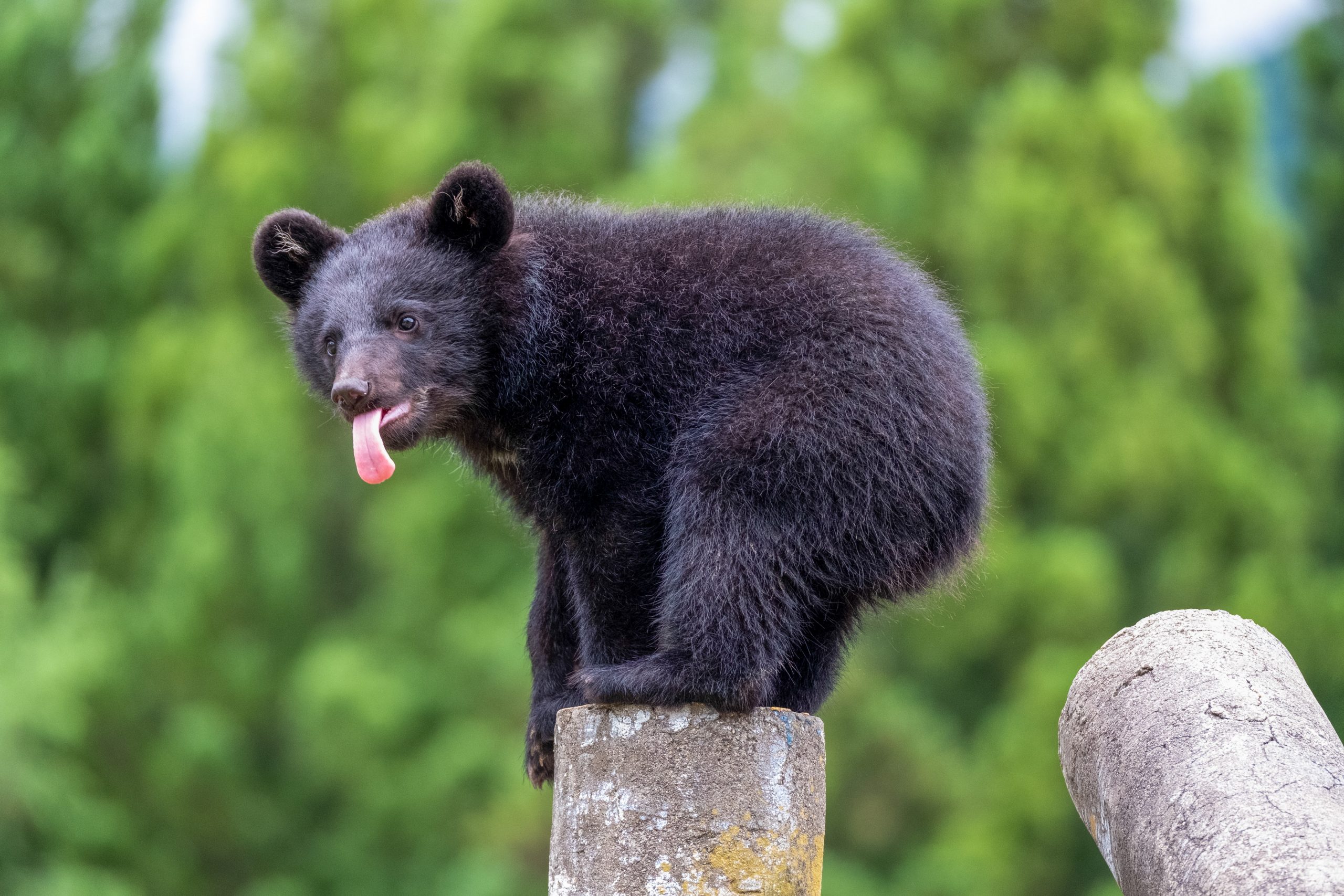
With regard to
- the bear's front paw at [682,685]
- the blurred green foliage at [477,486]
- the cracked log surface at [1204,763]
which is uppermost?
the blurred green foliage at [477,486]

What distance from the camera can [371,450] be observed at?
5.27 meters

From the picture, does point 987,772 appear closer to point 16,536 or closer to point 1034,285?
point 1034,285

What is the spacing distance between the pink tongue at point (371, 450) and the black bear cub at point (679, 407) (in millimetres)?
13

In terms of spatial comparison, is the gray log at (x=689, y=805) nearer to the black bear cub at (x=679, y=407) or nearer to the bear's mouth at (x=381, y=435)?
the black bear cub at (x=679, y=407)

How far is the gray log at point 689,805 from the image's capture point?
4922mm

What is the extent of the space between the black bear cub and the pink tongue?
0.04 ft

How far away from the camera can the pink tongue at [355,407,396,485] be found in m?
5.16

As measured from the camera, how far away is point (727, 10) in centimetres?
2248

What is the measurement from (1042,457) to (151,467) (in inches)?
447

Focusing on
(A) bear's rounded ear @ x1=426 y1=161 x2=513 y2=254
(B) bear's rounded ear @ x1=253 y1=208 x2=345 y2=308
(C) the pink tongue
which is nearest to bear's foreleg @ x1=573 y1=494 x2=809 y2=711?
(C) the pink tongue

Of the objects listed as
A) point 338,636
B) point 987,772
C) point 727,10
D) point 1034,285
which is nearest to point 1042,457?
point 1034,285

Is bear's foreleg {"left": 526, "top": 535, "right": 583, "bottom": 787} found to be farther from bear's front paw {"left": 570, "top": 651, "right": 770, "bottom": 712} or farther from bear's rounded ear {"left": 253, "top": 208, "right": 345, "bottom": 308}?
bear's rounded ear {"left": 253, "top": 208, "right": 345, "bottom": 308}

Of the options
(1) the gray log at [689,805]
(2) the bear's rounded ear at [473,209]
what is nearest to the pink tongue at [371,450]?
(2) the bear's rounded ear at [473,209]

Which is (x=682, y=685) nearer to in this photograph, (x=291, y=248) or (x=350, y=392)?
(x=350, y=392)
